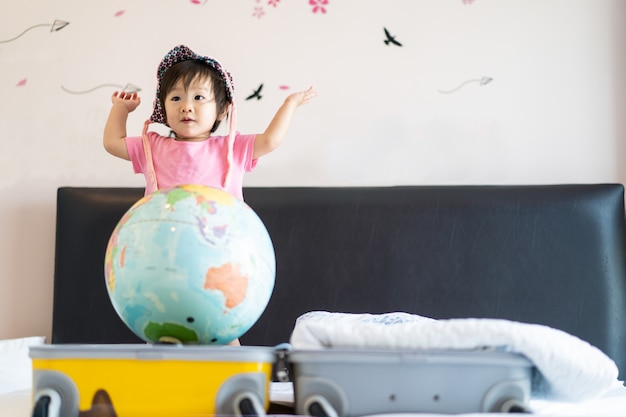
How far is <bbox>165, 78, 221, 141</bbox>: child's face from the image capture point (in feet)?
5.28

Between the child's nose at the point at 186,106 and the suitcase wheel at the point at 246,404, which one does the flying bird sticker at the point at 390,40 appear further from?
the suitcase wheel at the point at 246,404

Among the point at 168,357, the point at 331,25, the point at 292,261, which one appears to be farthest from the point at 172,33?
the point at 168,357

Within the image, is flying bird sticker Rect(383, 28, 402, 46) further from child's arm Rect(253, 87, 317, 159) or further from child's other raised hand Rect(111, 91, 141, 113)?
child's other raised hand Rect(111, 91, 141, 113)

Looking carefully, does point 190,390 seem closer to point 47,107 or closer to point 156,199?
point 156,199

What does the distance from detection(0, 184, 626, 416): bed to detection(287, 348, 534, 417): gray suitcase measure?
1007 millimetres

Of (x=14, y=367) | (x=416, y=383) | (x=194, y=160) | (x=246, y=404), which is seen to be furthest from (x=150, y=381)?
(x=14, y=367)

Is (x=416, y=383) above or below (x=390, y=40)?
below

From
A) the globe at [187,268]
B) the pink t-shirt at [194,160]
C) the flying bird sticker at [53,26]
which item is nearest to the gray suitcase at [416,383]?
the globe at [187,268]

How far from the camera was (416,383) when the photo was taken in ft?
3.14

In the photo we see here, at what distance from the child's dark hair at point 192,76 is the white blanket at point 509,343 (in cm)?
78

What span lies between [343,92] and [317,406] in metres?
1.42

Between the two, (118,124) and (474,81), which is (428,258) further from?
(118,124)

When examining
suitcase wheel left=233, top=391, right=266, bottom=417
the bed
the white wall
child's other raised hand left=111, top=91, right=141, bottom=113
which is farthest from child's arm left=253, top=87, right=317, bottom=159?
suitcase wheel left=233, top=391, right=266, bottom=417

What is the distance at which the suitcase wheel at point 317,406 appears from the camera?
939 mm
